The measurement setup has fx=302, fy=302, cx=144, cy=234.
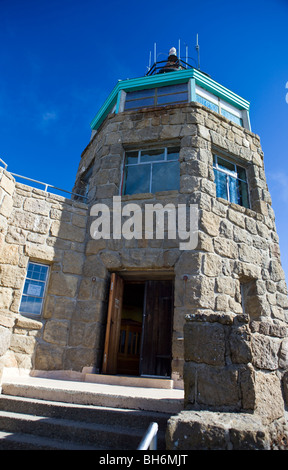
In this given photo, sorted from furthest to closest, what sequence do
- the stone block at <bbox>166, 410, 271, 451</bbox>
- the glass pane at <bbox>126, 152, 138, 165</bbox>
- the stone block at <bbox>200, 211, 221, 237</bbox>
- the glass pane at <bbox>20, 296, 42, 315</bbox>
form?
1. the glass pane at <bbox>126, 152, 138, 165</bbox>
2. the stone block at <bbox>200, 211, 221, 237</bbox>
3. the glass pane at <bbox>20, 296, 42, 315</bbox>
4. the stone block at <bbox>166, 410, 271, 451</bbox>

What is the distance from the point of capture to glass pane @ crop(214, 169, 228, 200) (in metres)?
7.29

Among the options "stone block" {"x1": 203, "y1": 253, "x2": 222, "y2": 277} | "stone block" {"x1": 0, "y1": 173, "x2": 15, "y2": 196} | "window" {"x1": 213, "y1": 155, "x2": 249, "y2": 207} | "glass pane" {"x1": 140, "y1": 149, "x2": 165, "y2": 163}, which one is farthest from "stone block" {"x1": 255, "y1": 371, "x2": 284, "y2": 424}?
"glass pane" {"x1": 140, "y1": 149, "x2": 165, "y2": 163}

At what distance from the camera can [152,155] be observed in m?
7.56

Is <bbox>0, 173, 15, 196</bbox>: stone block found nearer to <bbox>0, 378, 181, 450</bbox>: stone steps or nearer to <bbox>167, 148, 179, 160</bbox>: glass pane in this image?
<bbox>167, 148, 179, 160</bbox>: glass pane

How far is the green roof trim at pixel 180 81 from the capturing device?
8.50 meters

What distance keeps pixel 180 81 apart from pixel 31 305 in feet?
23.3

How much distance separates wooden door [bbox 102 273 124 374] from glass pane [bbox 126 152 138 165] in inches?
116

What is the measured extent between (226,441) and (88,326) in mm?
4270

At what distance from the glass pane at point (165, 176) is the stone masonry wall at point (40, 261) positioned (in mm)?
1907

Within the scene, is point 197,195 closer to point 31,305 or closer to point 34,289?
point 34,289

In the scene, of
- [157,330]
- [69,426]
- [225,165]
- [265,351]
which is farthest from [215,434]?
[225,165]
